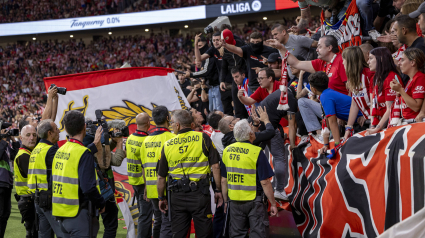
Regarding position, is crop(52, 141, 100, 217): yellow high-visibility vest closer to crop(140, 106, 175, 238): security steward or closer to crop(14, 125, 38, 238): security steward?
crop(140, 106, 175, 238): security steward

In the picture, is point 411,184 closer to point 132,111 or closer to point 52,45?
point 132,111

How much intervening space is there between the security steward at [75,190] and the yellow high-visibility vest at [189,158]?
972 millimetres

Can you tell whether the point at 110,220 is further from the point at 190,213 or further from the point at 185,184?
the point at 185,184

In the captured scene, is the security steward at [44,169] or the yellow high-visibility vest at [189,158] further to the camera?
the yellow high-visibility vest at [189,158]

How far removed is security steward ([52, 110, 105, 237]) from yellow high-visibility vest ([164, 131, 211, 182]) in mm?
972

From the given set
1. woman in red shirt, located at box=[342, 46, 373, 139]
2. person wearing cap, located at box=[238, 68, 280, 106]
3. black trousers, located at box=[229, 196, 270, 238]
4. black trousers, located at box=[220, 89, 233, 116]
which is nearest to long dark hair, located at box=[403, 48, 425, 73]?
woman in red shirt, located at box=[342, 46, 373, 139]

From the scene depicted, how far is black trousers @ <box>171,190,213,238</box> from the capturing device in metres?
4.48

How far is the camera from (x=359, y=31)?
6199mm

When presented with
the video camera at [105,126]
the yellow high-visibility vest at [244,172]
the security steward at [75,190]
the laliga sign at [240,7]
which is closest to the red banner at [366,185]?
the yellow high-visibility vest at [244,172]

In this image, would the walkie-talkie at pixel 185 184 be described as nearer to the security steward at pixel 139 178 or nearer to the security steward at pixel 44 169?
the security steward at pixel 139 178

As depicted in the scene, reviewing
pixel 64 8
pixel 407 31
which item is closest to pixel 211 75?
pixel 407 31

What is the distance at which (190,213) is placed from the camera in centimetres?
462

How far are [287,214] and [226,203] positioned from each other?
187cm

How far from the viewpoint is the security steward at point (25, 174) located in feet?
17.2
